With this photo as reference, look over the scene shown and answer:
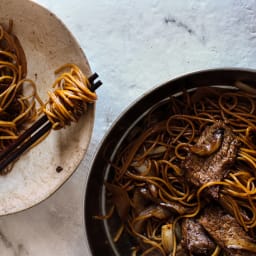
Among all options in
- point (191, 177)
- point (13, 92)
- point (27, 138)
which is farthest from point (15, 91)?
point (191, 177)

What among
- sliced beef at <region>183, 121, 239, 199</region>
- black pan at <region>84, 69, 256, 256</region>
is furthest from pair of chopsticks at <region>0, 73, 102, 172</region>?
sliced beef at <region>183, 121, 239, 199</region>

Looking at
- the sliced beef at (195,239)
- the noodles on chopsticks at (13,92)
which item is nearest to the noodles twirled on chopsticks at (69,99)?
the noodles on chopsticks at (13,92)

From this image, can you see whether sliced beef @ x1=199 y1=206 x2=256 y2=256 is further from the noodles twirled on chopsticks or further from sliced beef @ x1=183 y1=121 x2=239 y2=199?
the noodles twirled on chopsticks

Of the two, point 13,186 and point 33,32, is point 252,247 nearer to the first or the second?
point 13,186

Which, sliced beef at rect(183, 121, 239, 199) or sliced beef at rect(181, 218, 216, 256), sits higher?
sliced beef at rect(183, 121, 239, 199)

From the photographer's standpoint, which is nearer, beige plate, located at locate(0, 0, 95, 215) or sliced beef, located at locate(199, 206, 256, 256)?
sliced beef, located at locate(199, 206, 256, 256)

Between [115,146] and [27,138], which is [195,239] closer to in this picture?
[115,146]

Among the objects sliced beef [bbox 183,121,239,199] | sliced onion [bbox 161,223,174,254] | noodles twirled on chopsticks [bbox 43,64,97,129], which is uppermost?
noodles twirled on chopsticks [bbox 43,64,97,129]

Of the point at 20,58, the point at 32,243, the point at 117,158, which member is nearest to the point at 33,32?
the point at 20,58
